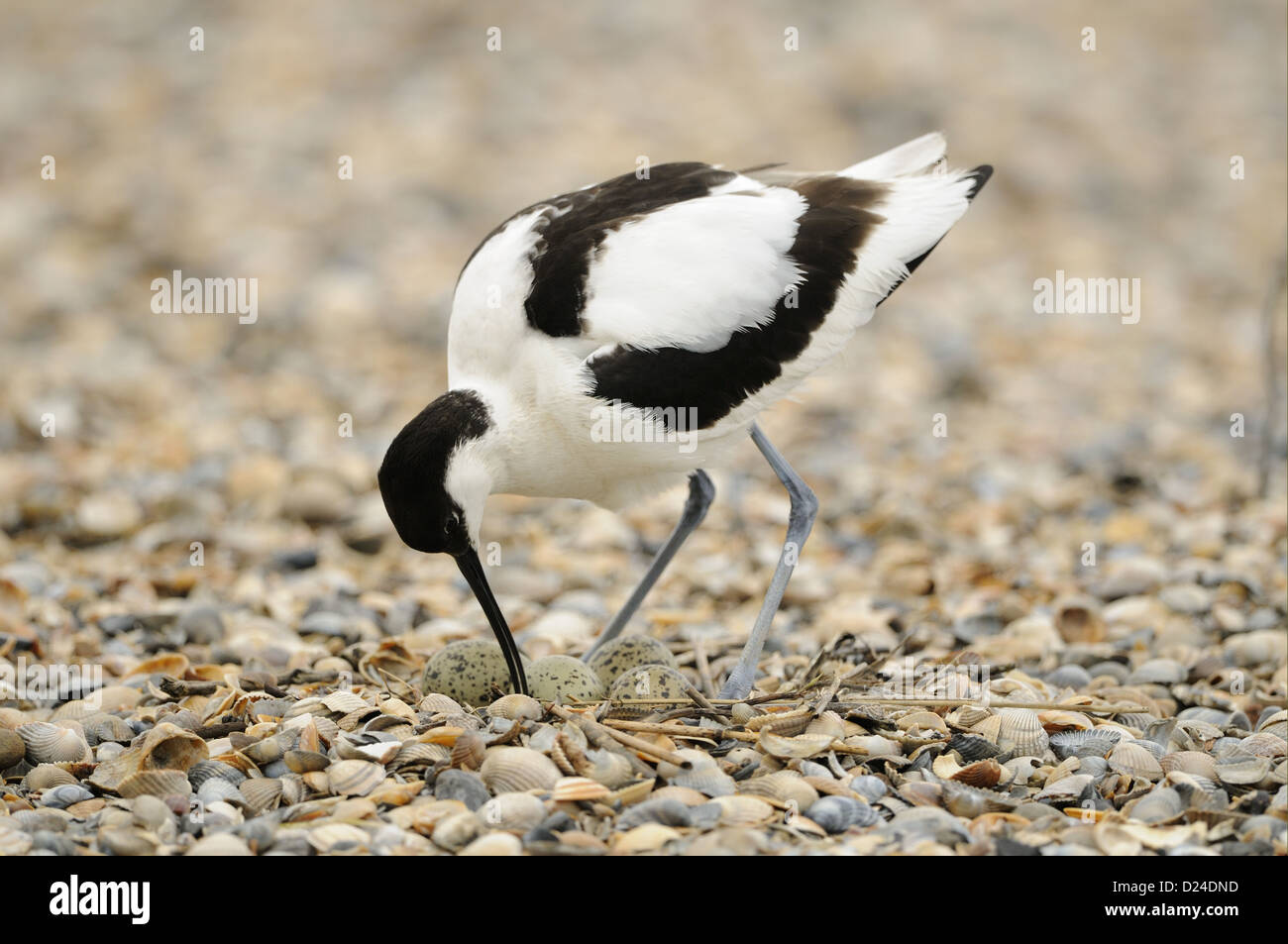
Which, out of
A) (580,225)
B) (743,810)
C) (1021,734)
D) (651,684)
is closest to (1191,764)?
(1021,734)

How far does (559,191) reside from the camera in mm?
12992

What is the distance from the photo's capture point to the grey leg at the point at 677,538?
19.1ft

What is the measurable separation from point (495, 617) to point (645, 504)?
3467 mm

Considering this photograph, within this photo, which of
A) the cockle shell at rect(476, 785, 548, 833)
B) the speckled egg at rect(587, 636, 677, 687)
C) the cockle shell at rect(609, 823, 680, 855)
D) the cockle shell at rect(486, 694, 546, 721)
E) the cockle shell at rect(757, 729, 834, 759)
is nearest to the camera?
the cockle shell at rect(609, 823, 680, 855)

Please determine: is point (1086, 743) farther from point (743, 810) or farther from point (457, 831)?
point (457, 831)

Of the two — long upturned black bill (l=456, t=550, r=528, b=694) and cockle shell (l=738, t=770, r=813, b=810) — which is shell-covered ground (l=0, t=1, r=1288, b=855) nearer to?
cockle shell (l=738, t=770, r=813, b=810)

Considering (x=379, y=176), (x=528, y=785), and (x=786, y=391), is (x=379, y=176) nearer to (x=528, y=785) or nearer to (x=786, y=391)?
(x=786, y=391)

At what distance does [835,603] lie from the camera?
682 cm

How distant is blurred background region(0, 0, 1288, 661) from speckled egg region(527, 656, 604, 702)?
1179 millimetres

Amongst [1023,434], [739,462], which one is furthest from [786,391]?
[1023,434]

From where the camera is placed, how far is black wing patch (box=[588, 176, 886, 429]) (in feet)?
16.0

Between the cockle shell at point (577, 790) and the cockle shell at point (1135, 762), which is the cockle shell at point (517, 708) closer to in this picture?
the cockle shell at point (577, 790)

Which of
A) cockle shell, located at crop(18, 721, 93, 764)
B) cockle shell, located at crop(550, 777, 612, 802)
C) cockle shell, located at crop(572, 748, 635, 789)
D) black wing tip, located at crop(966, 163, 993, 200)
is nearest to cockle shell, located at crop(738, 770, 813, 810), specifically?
cockle shell, located at crop(572, 748, 635, 789)

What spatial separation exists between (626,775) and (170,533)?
4379mm
